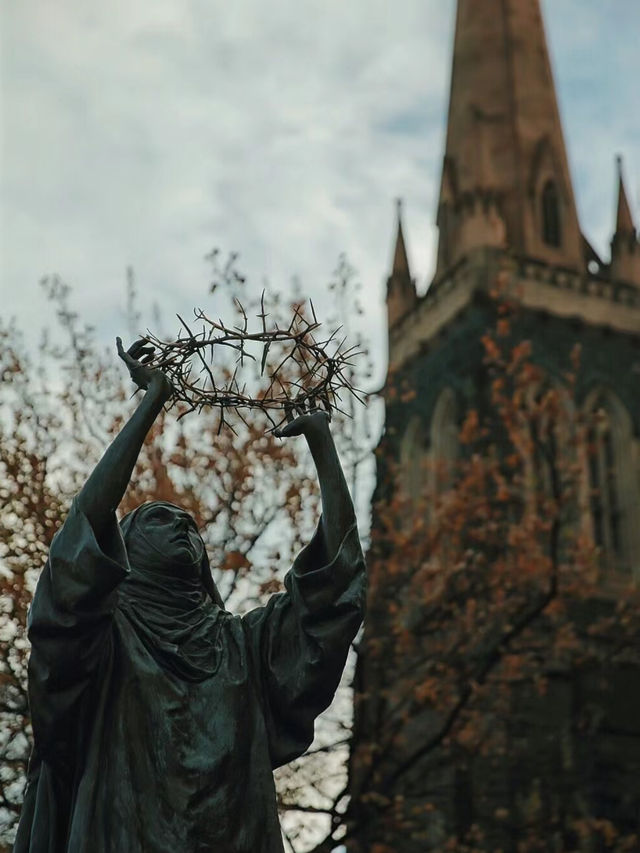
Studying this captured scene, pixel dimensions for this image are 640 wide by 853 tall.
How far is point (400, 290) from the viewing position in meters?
37.9

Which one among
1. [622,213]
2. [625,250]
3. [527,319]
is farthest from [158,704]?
[622,213]

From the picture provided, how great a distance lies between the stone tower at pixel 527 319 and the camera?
1101 inches

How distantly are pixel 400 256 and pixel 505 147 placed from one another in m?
4.48

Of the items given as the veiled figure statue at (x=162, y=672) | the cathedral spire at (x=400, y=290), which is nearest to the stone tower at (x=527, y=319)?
the cathedral spire at (x=400, y=290)

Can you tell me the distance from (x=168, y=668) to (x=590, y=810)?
82.4 feet

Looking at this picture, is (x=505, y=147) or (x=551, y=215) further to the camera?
(x=505, y=147)

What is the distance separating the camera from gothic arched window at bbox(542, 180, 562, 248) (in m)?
37.5

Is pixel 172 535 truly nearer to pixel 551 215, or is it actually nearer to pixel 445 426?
pixel 445 426

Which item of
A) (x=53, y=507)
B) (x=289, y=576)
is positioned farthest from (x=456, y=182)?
(x=289, y=576)

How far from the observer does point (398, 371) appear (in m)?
35.2

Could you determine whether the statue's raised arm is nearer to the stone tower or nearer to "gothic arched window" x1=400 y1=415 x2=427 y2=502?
the stone tower

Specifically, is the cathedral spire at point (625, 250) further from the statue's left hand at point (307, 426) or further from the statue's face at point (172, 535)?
the statue's face at point (172, 535)

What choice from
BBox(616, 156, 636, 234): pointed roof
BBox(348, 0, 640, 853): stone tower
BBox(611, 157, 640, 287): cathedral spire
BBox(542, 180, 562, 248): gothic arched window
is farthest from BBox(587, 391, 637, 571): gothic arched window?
BBox(616, 156, 636, 234): pointed roof

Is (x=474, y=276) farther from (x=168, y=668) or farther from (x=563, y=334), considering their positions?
(x=168, y=668)
